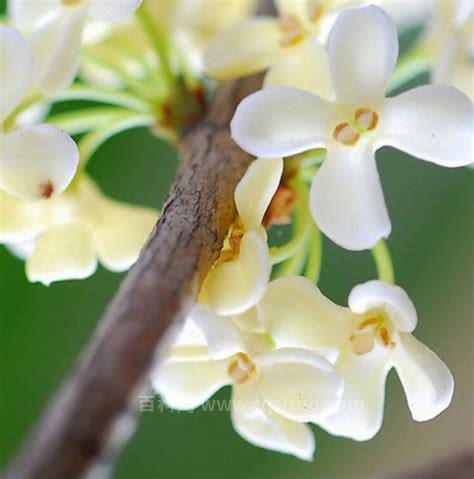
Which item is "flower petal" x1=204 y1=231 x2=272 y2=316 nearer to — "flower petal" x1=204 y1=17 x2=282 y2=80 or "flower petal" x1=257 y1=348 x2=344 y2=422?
"flower petal" x1=257 y1=348 x2=344 y2=422

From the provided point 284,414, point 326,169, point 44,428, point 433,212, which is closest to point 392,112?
point 326,169

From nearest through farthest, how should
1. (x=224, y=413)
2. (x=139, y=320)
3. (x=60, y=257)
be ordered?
(x=139, y=320)
(x=60, y=257)
(x=224, y=413)

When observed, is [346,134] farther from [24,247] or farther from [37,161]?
[24,247]

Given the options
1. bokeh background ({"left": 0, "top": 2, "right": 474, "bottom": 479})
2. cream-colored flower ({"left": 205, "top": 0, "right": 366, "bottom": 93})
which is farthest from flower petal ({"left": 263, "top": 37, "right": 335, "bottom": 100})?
bokeh background ({"left": 0, "top": 2, "right": 474, "bottom": 479})

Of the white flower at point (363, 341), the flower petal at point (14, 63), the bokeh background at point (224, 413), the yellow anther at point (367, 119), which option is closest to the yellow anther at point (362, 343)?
the white flower at point (363, 341)

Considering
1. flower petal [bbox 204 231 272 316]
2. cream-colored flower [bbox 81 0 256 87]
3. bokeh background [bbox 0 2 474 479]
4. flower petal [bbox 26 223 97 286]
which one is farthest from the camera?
bokeh background [bbox 0 2 474 479]

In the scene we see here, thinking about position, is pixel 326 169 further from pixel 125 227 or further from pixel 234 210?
pixel 125 227

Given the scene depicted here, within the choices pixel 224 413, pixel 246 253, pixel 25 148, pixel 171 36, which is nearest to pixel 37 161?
pixel 25 148
